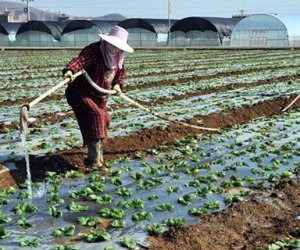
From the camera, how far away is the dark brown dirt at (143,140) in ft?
25.1

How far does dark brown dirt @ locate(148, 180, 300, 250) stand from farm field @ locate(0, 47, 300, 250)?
0.04ft

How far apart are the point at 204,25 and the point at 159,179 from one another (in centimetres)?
5235

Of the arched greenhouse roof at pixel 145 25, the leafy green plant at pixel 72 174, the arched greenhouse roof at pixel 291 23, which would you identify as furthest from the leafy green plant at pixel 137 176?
the arched greenhouse roof at pixel 145 25

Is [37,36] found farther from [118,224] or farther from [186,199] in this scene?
[118,224]

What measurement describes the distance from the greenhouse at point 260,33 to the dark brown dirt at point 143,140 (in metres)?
40.4

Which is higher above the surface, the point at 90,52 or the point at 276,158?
the point at 90,52

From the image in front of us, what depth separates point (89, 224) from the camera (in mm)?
5172

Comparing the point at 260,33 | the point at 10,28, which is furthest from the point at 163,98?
the point at 10,28

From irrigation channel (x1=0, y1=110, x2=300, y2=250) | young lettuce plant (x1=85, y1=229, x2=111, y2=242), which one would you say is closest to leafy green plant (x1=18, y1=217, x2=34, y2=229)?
irrigation channel (x1=0, y1=110, x2=300, y2=250)

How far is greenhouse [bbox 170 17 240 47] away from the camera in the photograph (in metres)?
57.1

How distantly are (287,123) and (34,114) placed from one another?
209 inches

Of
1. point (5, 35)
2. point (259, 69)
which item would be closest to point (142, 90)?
point (259, 69)

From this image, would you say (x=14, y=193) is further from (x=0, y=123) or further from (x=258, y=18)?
(x=258, y=18)

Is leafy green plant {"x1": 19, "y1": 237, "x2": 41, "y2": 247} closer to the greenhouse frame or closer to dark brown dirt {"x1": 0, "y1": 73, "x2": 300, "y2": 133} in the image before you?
dark brown dirt {"x1": 0, "y1": 73, "x2": 300, "y2": 133}
